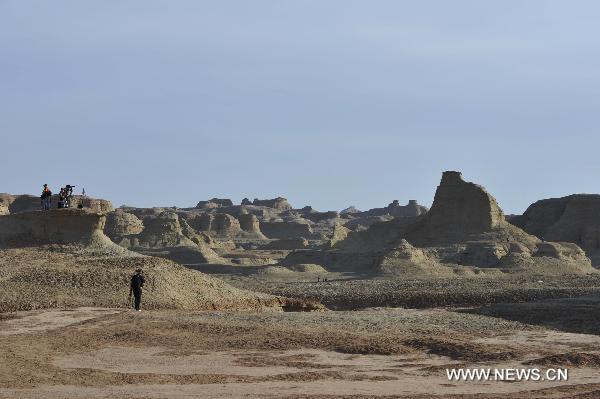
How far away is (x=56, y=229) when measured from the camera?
115 feet

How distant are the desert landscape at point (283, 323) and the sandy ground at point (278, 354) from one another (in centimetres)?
5

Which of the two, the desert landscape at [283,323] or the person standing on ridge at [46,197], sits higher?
the person standing on ridge at [46,197]

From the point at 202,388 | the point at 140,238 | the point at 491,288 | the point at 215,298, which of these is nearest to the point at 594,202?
the point at 491,288

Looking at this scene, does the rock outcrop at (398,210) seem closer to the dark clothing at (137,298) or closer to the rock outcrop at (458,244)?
the rock outcrop at (458,244)

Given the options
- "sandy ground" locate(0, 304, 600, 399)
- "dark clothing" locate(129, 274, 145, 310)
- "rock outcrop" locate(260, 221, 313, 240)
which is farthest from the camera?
"rock outcrop" locate(260, 221, 313, 240)

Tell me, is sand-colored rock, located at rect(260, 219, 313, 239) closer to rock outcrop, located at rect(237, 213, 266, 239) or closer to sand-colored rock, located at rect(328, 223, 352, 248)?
rock outcrop, located at rect(237, 213, 266, 239)

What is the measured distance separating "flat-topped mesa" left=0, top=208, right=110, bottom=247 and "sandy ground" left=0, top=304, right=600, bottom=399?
918 centimetres

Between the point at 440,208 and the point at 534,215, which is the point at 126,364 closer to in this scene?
the point at 440,208

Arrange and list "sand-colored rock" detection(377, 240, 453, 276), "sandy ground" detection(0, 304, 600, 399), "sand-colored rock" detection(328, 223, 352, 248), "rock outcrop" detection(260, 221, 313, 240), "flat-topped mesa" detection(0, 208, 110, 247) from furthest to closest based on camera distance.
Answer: "rock outcrop" detection(260, 221, 313, 240) < "sand-colored rock" detection(328, 223, 352, 248) < "sand-colored rock" detection(377, 240, 453, 276) < "flat-topped mesa" detection(0, 208, 110, 247) < "sandy ground" detection(0, 304, 600, 399)

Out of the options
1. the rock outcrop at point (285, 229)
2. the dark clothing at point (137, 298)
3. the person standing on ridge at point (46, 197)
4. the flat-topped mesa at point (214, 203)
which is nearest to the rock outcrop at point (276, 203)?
the flat-topped mesa at point (214, 203)

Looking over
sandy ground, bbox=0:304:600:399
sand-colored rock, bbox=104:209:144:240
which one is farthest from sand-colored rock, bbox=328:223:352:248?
sandy ground, bbox=0:304:600:399

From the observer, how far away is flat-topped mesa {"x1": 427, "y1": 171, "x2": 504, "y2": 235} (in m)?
68.6

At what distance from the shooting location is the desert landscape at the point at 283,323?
50.5 ft

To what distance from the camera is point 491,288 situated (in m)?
47.9
